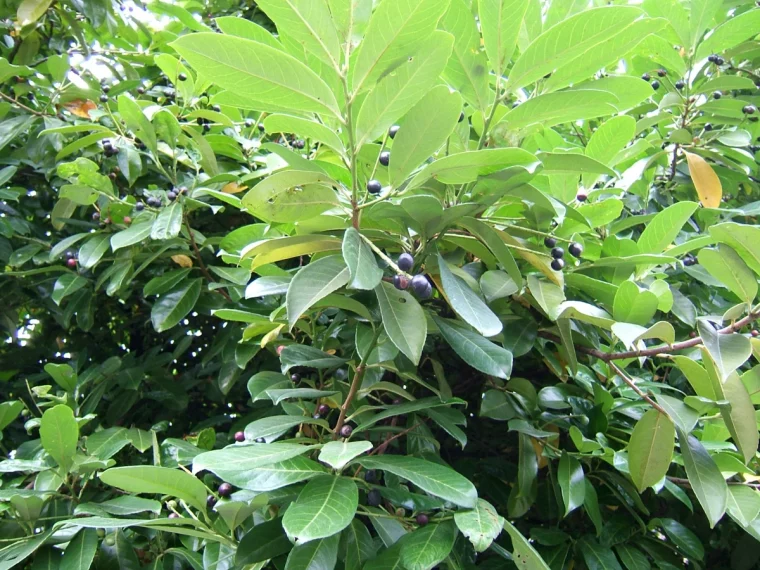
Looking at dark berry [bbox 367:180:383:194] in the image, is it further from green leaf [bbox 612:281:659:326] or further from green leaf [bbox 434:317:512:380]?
green leaf [bbox 612:281:659:326]

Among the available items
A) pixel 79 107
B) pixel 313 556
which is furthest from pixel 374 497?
pixel 79 107

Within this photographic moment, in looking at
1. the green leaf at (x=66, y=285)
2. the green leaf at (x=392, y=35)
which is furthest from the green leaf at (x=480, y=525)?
the green leaf at (x=66, y=285)

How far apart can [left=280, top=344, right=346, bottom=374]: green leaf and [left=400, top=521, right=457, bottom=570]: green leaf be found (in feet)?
1.02

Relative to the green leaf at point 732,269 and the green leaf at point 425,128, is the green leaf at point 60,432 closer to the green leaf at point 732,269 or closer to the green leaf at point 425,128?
the green leaf at point 425,128

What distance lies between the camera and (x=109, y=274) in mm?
1658

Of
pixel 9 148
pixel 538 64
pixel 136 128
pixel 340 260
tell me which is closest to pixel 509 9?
pixel 538 64

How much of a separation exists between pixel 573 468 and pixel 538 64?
0.69 meters

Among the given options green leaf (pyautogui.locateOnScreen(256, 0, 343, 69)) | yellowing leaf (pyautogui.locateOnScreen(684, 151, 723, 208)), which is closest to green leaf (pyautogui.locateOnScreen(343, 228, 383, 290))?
green leaf (pyautogui.locateOnScreen(256, 0, 343, 69))

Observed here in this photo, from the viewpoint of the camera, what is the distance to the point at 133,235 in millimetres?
1520

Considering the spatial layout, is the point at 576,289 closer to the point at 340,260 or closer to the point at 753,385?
the point at 753,385

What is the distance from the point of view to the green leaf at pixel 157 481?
838mm

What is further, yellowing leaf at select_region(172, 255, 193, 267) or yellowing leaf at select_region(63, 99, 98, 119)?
yellowing leaf at select_region(63, 99, 98, 119)

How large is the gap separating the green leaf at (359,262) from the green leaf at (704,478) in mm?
535

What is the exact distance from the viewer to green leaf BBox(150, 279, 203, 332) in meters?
1.60
